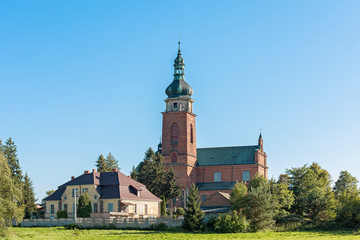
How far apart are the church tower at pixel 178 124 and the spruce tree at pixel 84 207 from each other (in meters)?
33.0

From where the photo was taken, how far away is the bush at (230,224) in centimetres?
5497

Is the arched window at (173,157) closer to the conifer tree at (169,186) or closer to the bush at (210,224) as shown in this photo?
the conifer tree at (169,186)

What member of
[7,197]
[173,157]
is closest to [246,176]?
[173,157]

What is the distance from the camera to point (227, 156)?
347 ft

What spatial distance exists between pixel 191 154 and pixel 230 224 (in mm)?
49442

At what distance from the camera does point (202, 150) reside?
356 ft

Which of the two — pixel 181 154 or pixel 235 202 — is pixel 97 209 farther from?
pixel 181 154

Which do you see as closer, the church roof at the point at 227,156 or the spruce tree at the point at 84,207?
the spruce tree at the point at 84,207

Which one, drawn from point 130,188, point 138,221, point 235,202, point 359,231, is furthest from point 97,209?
point 359,231

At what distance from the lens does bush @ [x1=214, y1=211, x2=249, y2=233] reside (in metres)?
55.0

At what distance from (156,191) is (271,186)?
21724mm

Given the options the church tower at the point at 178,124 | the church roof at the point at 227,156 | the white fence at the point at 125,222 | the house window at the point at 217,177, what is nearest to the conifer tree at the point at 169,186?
the church tower at the point at 178,124

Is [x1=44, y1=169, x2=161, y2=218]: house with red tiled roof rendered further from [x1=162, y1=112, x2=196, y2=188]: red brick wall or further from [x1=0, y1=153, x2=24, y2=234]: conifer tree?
[x1=0, y1=153, x2=24, y2=234]: conifer tree

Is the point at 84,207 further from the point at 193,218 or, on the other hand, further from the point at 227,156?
the point at 227,156
